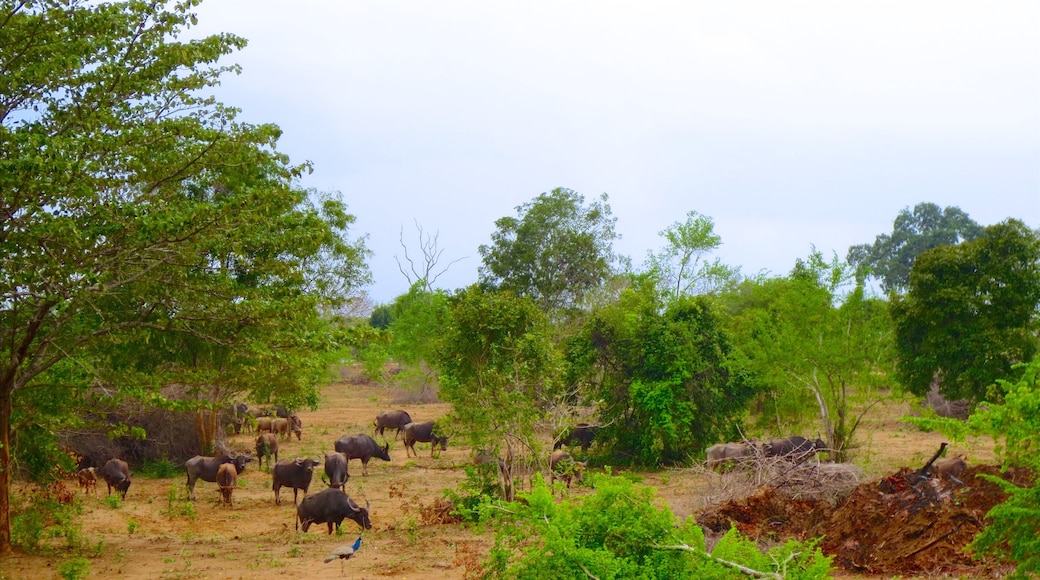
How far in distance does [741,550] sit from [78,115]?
9508 millimetres

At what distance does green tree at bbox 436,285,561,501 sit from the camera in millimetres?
16891

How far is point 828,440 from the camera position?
24.2 meters

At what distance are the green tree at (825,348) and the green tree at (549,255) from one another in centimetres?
1909

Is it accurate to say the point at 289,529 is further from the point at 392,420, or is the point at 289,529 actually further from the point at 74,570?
the point at 392,420

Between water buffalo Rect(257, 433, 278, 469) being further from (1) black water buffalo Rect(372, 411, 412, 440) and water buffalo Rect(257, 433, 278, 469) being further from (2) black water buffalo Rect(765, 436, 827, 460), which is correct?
(2) black water buffalo Rect(765, 436, 827, 460)

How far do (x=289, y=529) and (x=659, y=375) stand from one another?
12.0 metres

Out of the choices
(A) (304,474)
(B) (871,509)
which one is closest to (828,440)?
(B) (871,509)

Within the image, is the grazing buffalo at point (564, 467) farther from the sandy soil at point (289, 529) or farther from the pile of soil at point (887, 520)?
the pile of soil at point (887, 520)

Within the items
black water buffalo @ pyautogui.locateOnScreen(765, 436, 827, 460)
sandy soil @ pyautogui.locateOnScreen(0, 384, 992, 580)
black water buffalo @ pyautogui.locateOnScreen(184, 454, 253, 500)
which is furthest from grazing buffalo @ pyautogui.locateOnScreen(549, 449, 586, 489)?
black water buffalo @ pyautogui.locateOnScreen(184, 454, 253, 500)

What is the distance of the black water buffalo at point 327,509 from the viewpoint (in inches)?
640

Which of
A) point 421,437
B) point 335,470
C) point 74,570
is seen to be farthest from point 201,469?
point 421,437

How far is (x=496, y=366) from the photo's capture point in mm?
17094

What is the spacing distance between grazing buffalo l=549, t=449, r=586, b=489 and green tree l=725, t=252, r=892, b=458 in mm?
6320

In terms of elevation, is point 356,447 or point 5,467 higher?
point 5,467
